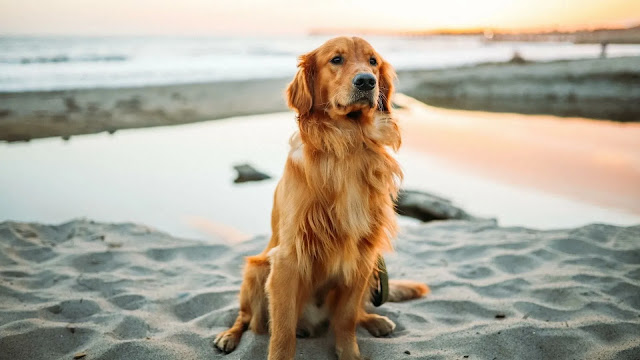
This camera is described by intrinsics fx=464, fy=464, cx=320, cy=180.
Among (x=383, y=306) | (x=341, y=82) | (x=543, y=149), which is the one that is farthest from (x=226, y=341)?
(x=543, y=149)

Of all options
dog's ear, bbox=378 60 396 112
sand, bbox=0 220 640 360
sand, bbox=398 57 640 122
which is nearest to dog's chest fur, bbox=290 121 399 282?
dog's ear, bbox=378 60 396 112

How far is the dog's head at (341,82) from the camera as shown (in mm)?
2578

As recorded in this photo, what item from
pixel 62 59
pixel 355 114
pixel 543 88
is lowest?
pixel 543 88

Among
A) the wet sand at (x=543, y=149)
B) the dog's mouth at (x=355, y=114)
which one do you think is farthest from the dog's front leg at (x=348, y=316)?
the wet sand at (x=543, y=149)

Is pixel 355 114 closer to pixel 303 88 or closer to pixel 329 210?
pixel 303 88

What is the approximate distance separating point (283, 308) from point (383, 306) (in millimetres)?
1040

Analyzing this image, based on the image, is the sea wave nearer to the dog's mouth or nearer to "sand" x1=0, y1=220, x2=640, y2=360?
"sand" x1=0, y1=220, x2=640, y2=360

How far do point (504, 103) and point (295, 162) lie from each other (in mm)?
11378

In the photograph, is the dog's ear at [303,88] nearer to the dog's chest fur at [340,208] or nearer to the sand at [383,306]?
the dog's chest fur at [340,208]

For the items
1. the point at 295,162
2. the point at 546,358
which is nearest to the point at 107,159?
the point at 295,162

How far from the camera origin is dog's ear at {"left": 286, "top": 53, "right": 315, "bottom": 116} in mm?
2719

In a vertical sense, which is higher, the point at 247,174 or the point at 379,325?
the point at 247,174

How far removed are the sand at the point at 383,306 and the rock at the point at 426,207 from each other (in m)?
0.52

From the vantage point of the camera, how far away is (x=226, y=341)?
2664 millimetres
